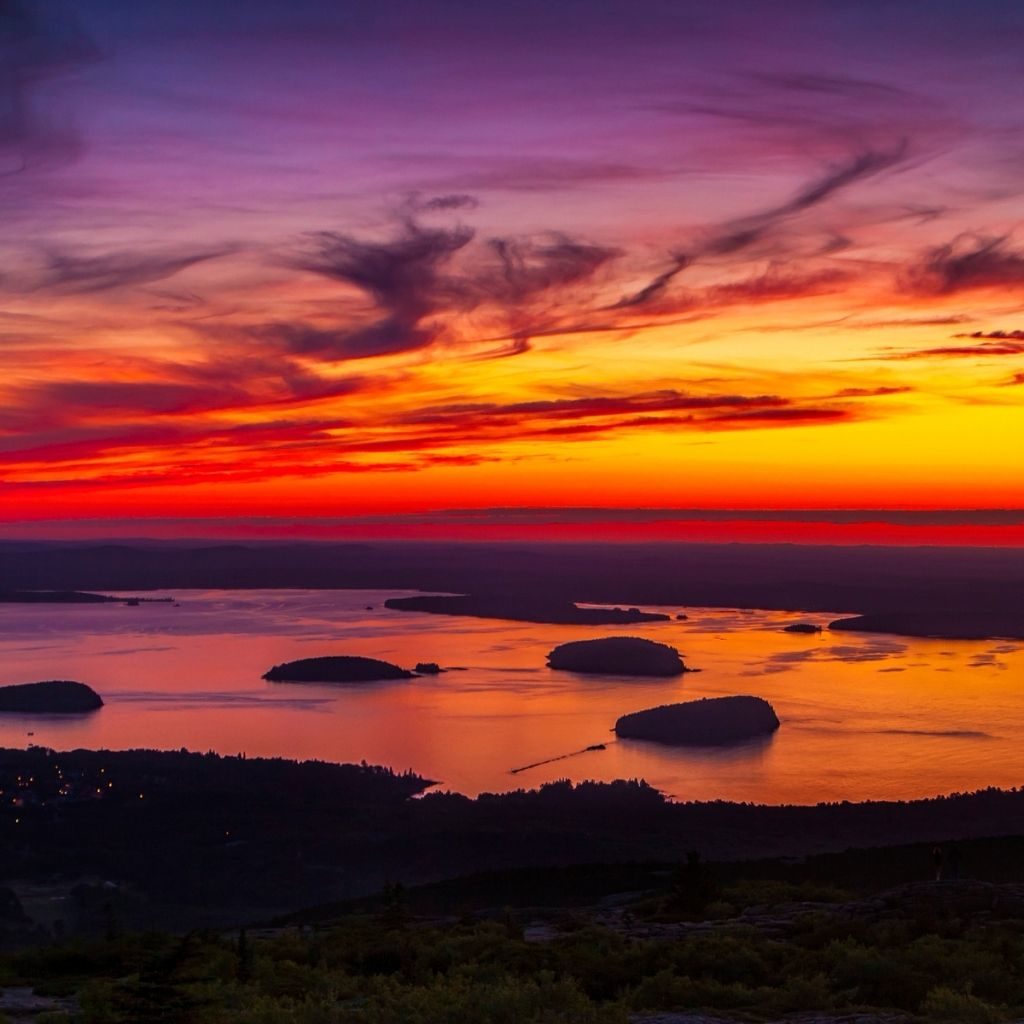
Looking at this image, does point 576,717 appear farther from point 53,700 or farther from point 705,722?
point 53,700

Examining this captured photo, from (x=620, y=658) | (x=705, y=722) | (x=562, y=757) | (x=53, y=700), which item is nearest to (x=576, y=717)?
(x=705, y=722)

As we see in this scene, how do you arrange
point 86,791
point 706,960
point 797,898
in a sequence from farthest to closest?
point 86,791, point 797,898, point 706,960

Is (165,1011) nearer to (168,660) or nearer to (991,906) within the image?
(991,906)

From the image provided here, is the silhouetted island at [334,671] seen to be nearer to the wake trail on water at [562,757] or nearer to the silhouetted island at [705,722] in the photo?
the silhouetted island at [705,722]

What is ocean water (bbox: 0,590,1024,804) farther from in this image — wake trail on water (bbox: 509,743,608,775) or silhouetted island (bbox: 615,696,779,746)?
silhouetted island (bbox: 615,696,779,746)

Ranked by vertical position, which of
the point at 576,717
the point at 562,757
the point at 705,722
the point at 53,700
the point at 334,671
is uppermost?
the point at 334,671

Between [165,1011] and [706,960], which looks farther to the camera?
[706,960]

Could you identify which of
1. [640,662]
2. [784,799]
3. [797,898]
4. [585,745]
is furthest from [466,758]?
[797,898]

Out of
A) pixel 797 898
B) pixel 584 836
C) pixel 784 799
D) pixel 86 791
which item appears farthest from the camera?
pixel 86 791
